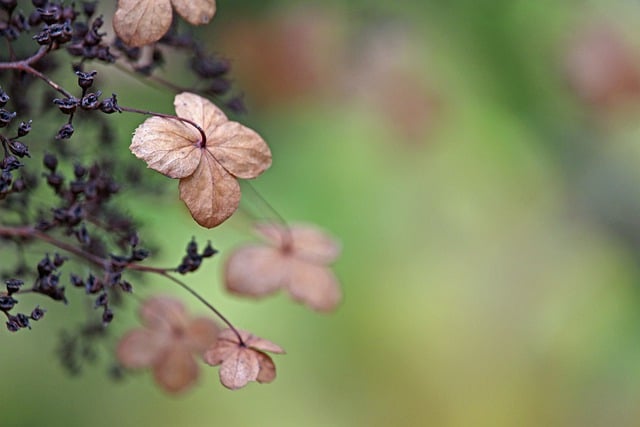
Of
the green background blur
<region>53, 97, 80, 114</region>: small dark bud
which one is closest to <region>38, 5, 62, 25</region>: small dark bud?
<region>53, 97, 80, 114</region>: small dark bud

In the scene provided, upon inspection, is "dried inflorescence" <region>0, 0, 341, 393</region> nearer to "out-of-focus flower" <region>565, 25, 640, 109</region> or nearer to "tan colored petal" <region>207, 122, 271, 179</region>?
"tan colored petal" <region>207, 122, 271, 179</region>

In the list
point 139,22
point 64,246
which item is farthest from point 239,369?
point 139,22

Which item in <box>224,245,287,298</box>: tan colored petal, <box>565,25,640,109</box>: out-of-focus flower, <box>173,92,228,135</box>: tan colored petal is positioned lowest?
<box>224,245,287,298</box>: tan colored petal

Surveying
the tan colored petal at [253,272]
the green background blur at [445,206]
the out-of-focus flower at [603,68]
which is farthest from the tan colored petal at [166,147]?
the out-of-focus flower at [603,68]

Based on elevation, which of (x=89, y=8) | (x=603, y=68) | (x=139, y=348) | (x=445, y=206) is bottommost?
(x=139, y=348)

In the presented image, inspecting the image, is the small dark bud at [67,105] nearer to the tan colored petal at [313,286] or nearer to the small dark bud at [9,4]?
the small dark bud at [9,4]

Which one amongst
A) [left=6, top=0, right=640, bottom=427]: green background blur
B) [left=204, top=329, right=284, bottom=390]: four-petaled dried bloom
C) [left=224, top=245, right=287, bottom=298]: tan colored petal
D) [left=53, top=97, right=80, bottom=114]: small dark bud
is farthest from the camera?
[left=6, top=0, right=640, bottom=427]: green background blur

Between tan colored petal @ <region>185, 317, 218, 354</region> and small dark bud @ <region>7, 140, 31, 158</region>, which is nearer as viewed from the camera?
small dark bud @ <region>7, 140, 31, 158</region>

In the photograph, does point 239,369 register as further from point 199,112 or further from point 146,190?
point 146,190
